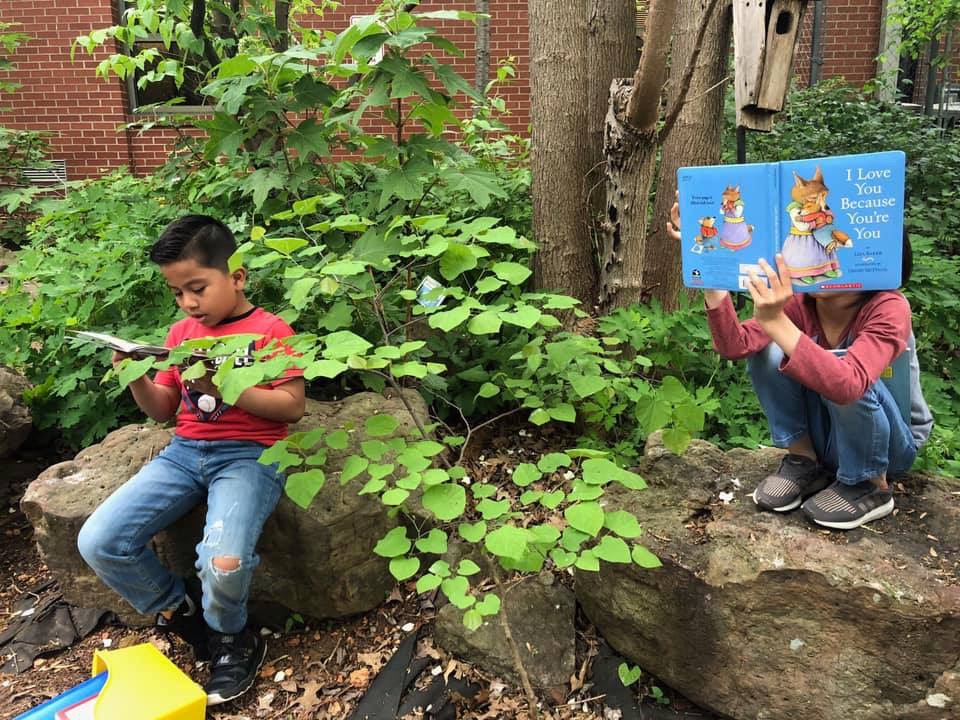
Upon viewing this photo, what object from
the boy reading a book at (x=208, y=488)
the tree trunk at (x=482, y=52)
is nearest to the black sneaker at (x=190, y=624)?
the boy reading a book at (x=208, y=488)

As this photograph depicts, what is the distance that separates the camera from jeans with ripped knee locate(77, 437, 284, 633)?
6.70 feet

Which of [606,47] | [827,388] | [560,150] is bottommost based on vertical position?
[827,388]

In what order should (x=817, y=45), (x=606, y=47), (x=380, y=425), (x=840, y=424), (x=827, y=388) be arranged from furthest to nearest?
(x=817, y=45)
(x=606, y=47)
(x=840, y=424)
(x=380, y=425)
(x=827, y=388)

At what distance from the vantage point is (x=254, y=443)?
7.45 ft

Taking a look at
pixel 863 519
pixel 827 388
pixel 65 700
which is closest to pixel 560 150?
pixel 827 388

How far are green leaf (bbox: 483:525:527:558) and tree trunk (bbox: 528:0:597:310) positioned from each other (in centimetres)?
192

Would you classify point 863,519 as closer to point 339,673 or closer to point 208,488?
point 339,673

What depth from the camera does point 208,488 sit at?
7.39 ft

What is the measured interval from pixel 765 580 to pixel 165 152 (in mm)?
7870

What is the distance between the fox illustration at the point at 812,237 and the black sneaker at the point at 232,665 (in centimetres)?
193

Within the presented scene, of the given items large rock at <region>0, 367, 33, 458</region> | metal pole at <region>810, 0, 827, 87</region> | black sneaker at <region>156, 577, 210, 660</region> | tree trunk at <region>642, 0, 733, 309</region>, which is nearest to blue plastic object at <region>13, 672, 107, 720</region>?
black sneaker at <region>156, 577, 210, 660</region>

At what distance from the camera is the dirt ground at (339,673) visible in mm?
2092

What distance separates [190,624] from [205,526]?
1.18 ft

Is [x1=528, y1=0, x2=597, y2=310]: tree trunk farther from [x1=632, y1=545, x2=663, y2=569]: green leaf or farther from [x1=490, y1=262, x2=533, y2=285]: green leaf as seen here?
[x1=632, y1=545, x2=663, y2=569]: green leaf
